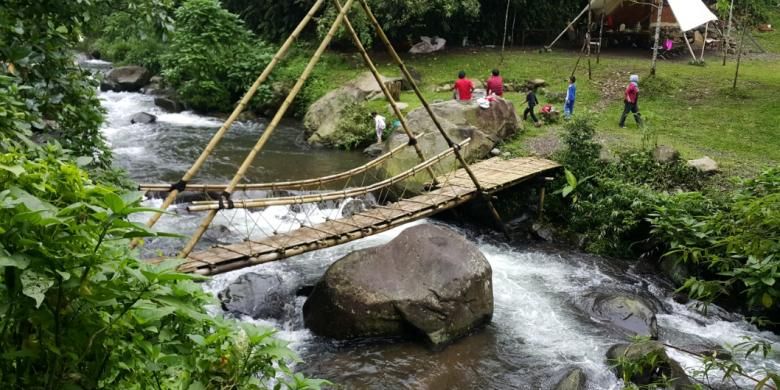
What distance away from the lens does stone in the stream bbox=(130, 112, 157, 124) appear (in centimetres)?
1825

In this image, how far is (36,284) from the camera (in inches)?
69.8

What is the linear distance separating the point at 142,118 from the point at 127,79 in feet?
17.9

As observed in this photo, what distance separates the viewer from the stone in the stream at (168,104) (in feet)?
65.1

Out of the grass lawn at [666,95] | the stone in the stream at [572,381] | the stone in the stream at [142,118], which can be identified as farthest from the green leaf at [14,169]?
the stone in the stream at [142,118]

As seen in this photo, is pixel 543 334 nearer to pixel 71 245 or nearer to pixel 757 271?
pixel 757 271

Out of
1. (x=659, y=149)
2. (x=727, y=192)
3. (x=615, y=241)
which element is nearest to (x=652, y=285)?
(x=615, y=241)

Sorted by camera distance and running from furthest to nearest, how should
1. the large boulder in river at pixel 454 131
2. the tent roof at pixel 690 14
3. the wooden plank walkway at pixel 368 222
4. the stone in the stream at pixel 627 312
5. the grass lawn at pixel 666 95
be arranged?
the tent roof at pixel 690 14
the grass lawn at pixel 666 95
the large boulder in river at pixel 454 131
the stone in the stream at pixel 627 312
the wooden plank walkway at pixel 368 222

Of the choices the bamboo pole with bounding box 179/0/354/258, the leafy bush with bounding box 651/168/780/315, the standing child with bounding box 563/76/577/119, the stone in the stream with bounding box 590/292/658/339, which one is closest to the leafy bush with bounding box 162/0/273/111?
the standing child with bounding box 563/76/577/119

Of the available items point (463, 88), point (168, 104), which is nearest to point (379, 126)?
point (463, 88)

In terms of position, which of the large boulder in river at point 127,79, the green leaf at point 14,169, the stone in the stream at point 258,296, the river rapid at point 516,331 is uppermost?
the green leaf at point 14,169

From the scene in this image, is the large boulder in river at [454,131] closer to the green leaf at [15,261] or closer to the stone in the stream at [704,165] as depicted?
the stone in the stream at [704,165]

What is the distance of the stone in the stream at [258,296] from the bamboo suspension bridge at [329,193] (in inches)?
26.1

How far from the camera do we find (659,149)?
11.1 m

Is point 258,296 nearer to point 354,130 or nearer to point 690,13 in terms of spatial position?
point 354,130
